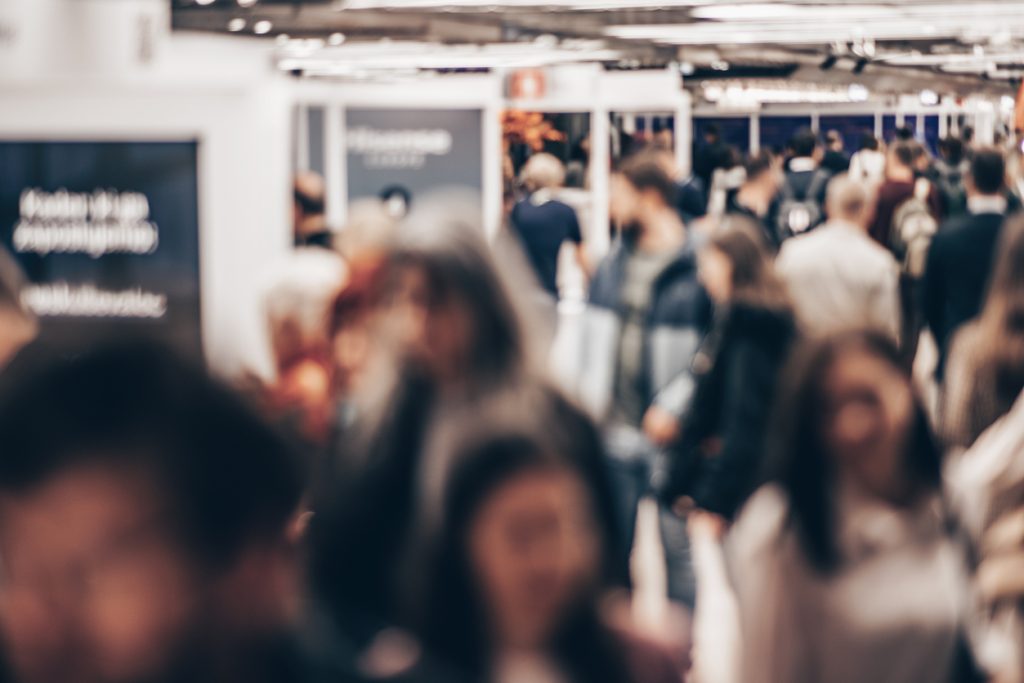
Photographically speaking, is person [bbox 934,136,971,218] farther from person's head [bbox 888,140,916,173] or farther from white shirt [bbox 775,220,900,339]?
white shirt [bbox 775,220,900,339]

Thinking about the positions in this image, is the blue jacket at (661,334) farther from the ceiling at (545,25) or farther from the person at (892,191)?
the ceiling at (545,25)

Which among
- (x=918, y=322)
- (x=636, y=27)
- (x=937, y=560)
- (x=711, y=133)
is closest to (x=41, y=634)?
(x=937, y=560)

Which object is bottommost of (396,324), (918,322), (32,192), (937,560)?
(918,322)

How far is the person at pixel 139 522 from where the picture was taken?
1067mm

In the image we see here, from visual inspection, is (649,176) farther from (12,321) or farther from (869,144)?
(869,144)

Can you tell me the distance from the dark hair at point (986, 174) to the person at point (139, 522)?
5.65m

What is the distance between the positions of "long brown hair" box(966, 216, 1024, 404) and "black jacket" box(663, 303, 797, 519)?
0.98m

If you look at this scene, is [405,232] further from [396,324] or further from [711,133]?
[711,133]

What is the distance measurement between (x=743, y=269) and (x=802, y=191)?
6.23 meters

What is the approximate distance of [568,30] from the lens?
16.1 m

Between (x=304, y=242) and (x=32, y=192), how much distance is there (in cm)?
239

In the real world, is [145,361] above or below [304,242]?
above

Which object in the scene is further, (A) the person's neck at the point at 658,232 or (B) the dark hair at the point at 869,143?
(B) the dark hair at the point at 869,143

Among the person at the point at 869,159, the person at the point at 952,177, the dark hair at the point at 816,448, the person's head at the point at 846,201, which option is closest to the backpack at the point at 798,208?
the person at the point at 952,177
